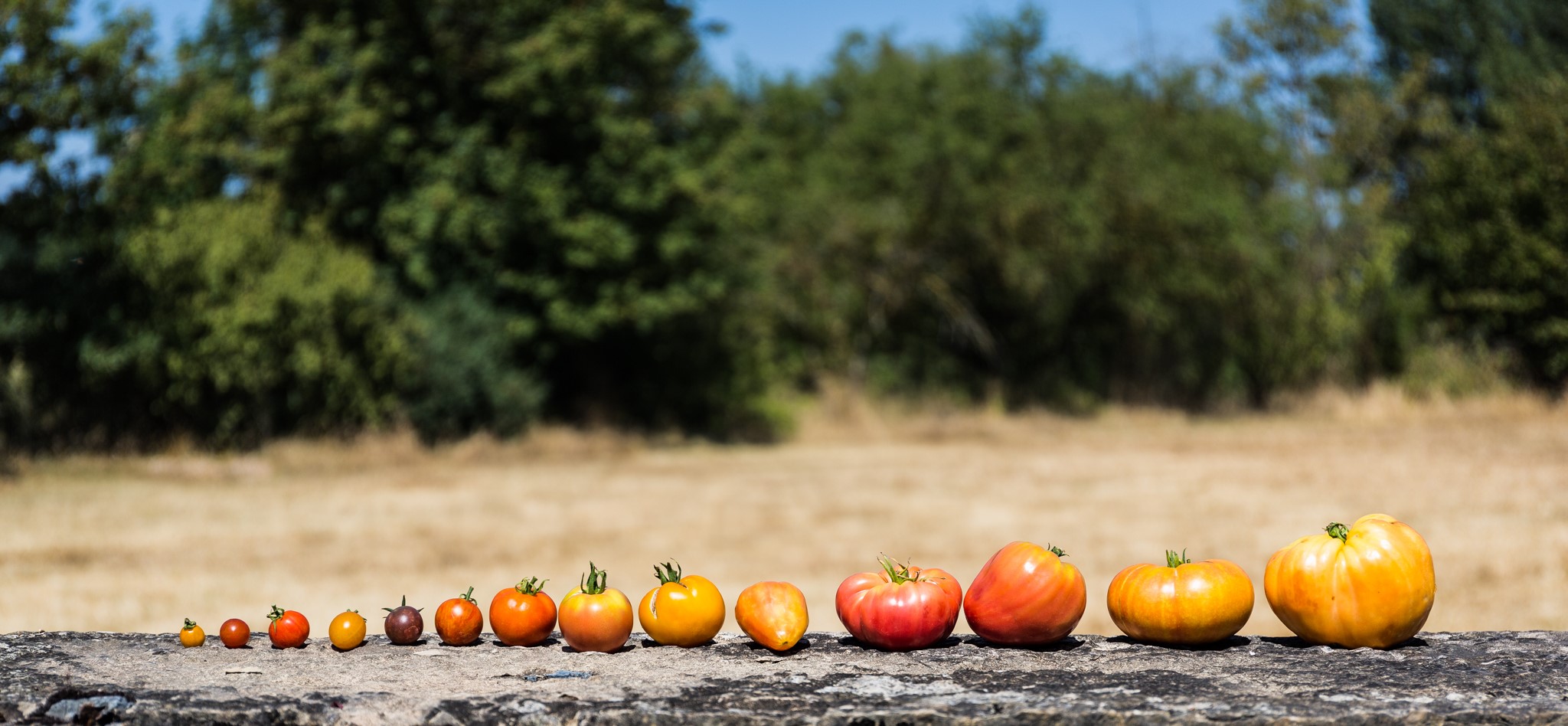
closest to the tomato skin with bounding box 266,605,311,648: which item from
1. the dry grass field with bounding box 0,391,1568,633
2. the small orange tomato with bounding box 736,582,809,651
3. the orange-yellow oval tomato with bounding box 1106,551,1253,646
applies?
the small orange tomato with bounding box 736,582,809,651

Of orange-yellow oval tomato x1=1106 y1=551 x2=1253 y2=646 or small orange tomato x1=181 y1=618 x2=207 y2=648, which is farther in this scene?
small orange tomato x1=181 y1=618 x2=207 y2=648

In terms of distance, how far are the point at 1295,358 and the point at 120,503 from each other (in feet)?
76.4

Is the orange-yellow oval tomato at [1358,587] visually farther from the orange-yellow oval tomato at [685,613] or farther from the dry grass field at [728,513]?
the dry grass field at [728,513]

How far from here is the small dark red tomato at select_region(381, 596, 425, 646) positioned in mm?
3258

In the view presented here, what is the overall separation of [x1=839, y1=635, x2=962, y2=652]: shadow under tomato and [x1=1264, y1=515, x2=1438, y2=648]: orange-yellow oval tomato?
0.79 meters

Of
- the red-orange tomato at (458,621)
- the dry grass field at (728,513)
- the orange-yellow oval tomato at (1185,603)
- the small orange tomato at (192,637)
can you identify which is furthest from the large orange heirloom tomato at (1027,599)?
the dry grass field at (728,513)

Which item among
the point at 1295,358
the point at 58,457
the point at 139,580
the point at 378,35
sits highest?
the point at 378,35

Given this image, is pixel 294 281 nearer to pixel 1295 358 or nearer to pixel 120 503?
pixel 120 503

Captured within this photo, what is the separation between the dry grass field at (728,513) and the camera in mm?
8750

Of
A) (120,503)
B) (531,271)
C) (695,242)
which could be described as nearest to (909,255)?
(695,242)

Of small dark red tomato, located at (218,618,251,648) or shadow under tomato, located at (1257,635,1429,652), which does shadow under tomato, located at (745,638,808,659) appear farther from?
small dark red tomato, located at (218,618,251,648)

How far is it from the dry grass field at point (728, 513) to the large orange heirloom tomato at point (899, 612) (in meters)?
3.94

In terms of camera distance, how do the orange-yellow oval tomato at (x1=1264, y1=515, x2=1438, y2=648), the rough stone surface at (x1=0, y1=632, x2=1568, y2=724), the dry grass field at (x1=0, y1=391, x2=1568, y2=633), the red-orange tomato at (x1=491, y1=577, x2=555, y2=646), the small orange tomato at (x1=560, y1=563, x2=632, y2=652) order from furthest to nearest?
the dry grass field at (x1=0, y1=391, x2=1568, y2=633), the red-orange tomato at (x1=491, y1=577, x2=555, y2=646), the small orange tomato at (x1=560, y1=563, x2=632, y2=652), the orange-yellow oval tomato at (x1=1264, y1=515, x2=1438, y2=648), the rough stone surface at (x1=0, y1=632, x2=1568, y2=724)

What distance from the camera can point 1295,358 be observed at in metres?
28.2
